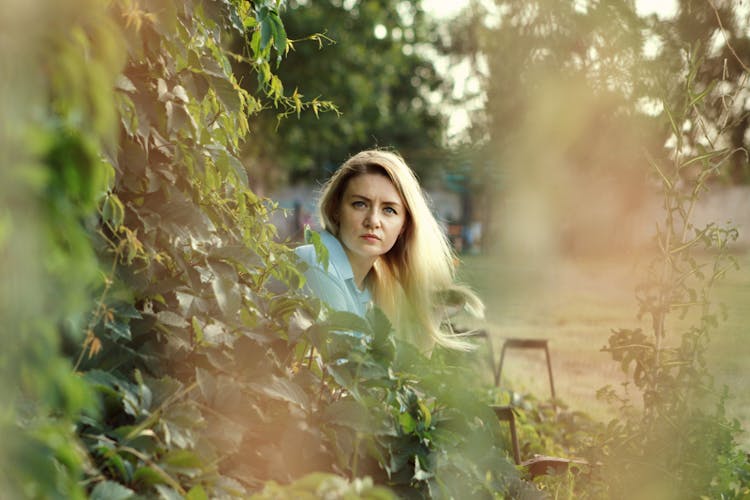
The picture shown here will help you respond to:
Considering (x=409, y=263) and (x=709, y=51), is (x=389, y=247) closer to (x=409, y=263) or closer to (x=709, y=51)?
(x=409, y=263)

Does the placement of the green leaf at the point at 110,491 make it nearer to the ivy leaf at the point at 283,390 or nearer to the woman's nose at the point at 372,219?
the ivy leaf at the point at 283,390

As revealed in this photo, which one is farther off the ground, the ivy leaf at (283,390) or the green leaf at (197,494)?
the ivy leaf at (283,390)

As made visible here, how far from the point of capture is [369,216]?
3.59m

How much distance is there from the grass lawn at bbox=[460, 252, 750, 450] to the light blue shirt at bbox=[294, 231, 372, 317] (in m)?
1.05

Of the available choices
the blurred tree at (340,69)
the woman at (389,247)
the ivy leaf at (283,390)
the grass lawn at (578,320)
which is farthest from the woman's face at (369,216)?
the blurred tree at (340,69)

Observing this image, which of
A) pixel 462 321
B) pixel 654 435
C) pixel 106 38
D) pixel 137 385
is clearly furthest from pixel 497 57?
pixel 106 38

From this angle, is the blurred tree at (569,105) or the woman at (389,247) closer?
the woman at (389,247)

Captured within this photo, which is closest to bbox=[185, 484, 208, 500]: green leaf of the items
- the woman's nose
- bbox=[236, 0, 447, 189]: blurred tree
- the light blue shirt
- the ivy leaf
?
the ivy leaf

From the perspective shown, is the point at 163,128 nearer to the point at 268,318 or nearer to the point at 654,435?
the point at 268,318

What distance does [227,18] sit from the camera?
74.2 inches

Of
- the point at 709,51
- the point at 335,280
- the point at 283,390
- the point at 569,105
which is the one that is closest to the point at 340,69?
the point at 569,105

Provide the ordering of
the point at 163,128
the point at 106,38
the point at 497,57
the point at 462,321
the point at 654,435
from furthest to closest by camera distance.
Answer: the point at 462,321 → the point at 497,57 → the point at 654,435 → the point at 163,128 → the point at 106,38

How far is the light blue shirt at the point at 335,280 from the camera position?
3062 mm

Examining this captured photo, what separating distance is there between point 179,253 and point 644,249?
236cm
